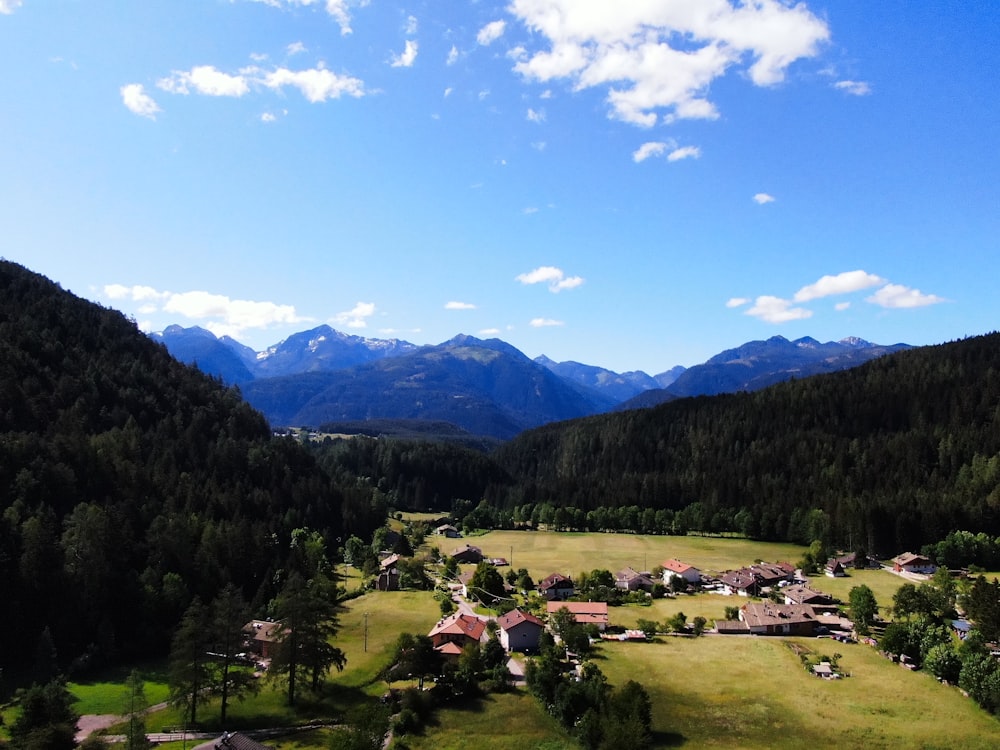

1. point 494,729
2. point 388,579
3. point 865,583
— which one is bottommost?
point 494,729

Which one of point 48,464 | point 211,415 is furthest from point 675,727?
point 211,415

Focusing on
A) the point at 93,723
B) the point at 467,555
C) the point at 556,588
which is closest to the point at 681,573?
the point at 556,588

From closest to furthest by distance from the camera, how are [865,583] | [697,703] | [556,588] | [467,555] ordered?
[697,703], [556,588], [865,583], [467,555]

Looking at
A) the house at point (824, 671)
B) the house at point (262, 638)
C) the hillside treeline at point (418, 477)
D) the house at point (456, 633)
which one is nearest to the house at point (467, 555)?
the house at point (456, 633)

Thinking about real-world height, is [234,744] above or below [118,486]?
below

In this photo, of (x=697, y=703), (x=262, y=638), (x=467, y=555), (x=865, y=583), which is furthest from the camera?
(x=467, y=555)

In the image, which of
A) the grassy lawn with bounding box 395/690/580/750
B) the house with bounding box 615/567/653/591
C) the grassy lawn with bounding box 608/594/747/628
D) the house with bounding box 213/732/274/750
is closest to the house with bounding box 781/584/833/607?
the grassy lawn with bounding box 608/594/747/628

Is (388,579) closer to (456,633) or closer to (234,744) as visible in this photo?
(456,633)

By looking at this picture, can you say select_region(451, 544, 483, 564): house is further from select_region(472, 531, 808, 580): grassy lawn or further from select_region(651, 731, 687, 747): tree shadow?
select_region(651, 731, 687, 747): tree shadow
